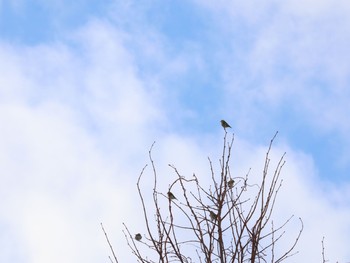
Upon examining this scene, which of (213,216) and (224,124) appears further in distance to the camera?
(224,124)

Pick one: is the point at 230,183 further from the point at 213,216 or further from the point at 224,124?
the point at 224,124

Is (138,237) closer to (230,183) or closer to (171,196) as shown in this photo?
(171,196)

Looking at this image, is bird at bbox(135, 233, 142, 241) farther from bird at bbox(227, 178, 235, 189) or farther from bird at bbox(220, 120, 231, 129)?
bird at bbox(220, 120, 231, 129)

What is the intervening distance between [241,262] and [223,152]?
960mm

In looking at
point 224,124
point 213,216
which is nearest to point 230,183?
point 213,216

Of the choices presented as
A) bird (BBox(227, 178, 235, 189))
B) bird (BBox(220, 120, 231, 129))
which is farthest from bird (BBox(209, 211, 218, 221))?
bird (BBox(220, 120, 231, 129))

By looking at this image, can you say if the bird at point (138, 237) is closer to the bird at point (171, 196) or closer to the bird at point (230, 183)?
the bird at point (171, 196)

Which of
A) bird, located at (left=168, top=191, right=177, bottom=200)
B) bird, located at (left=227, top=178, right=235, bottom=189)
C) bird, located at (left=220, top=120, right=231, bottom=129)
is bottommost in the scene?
bird, located at (left=168, top=191, right=177, bottom=200)

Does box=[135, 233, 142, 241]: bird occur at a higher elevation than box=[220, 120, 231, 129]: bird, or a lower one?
lower

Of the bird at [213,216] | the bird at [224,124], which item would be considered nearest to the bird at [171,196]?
the bird at [213,216]

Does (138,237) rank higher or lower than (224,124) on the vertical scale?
lower

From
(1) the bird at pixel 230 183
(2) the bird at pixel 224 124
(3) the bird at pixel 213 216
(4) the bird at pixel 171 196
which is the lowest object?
(3) the bird at pixel 213 216

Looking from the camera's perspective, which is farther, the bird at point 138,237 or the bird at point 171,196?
the bird at point 138,237

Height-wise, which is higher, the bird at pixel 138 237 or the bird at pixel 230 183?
the bird at pixel 230 183
